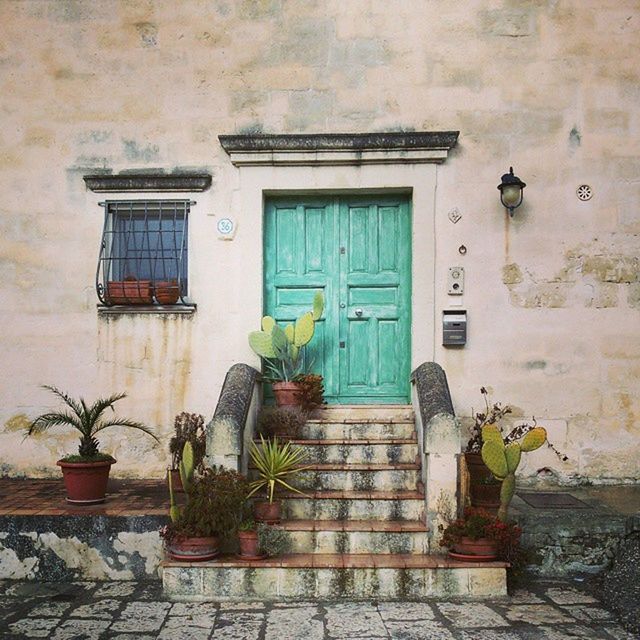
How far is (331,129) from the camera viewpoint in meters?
7.27

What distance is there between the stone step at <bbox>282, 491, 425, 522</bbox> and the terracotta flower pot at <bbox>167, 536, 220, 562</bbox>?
2.46 ft

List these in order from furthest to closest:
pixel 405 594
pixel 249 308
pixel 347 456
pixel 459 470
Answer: pixel 249 308, pixel 347 456, pixel 459 470, pixel 405 594

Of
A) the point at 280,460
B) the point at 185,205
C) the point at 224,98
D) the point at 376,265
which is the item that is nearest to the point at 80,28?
the point at 224,98

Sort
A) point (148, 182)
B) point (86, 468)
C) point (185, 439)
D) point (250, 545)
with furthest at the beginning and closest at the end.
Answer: point (148, 182), point (185, 439), point (86, 468), point (250, 545)

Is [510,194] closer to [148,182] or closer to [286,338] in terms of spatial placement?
[286,338]

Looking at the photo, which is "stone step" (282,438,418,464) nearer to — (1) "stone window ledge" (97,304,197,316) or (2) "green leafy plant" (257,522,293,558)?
(2) "green leafy plant" (257,522,293,558)

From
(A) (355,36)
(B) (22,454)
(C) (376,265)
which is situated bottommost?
(B) (22,454)

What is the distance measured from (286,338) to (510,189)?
252 cm

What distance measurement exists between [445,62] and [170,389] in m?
4.17

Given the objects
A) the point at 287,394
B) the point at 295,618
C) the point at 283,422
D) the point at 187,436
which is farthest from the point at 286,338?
the point at 295,618

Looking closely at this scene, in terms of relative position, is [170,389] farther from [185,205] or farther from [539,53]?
[539,53]

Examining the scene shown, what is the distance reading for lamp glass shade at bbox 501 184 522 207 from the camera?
22.9 ft

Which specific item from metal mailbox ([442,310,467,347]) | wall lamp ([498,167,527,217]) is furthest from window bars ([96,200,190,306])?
wall lamp ([498,167,527,217])

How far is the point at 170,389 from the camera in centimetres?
729
